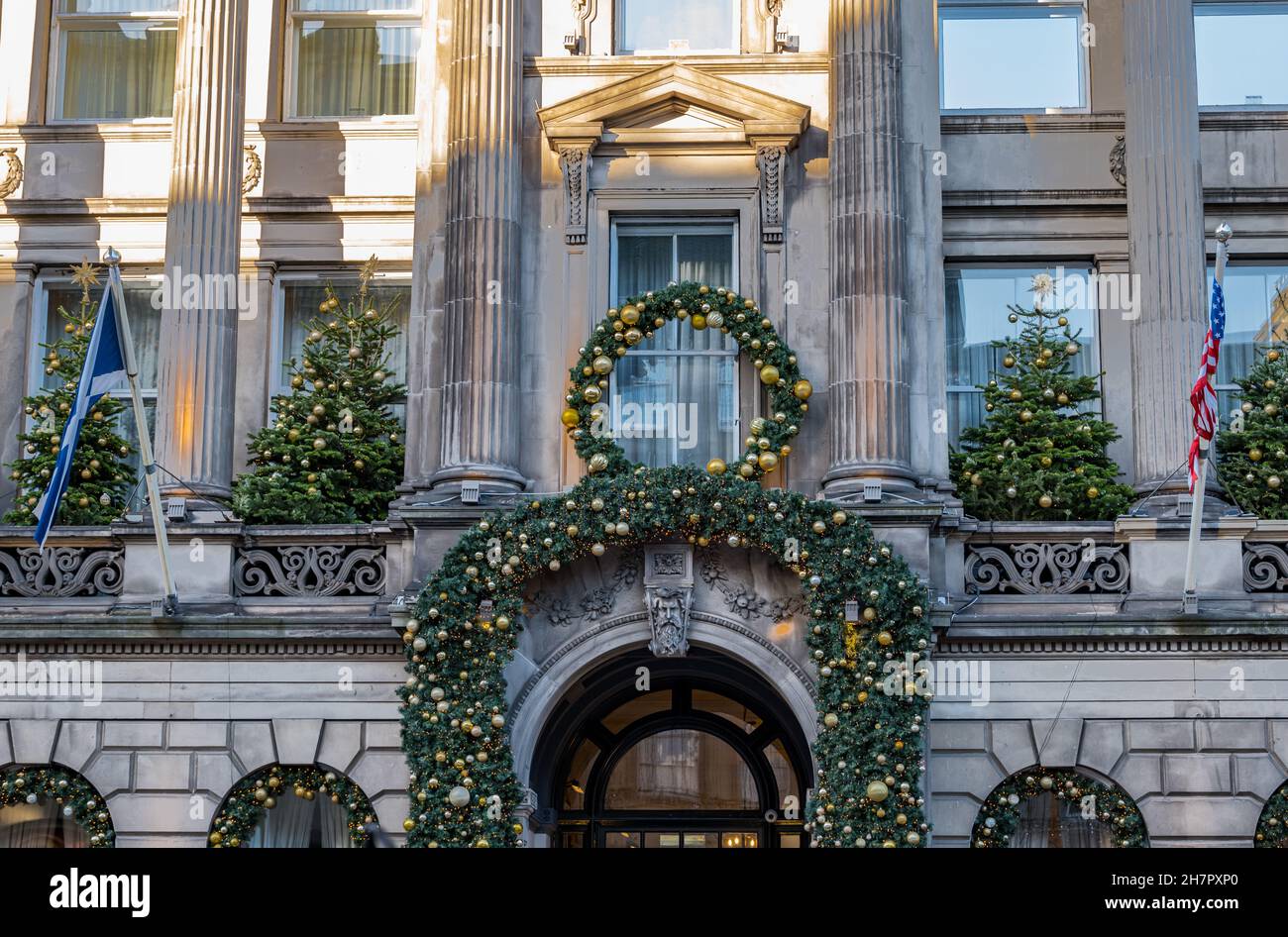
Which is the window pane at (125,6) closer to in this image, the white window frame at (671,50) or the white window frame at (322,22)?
the white window frame at (322,22)

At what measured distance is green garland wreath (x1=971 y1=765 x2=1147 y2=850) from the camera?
20547 millimetres

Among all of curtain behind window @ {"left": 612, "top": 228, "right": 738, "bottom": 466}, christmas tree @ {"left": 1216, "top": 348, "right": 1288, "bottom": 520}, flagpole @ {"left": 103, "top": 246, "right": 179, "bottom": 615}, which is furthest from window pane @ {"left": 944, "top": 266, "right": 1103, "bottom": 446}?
flagpole @ {"left": 103, "top": 246, "right": 179, "bottom": 615}

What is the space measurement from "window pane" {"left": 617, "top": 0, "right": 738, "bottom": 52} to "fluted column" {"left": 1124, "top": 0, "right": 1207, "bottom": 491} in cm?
499

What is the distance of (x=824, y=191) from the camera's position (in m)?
22.8

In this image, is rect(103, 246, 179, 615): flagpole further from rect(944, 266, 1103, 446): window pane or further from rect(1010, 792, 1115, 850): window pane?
rect(944, 266, 1103, 446): window pane

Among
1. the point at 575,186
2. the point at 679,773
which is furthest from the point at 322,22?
the point at 679,773

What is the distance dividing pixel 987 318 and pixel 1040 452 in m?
3.15

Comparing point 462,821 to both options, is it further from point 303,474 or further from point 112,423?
point 112,423

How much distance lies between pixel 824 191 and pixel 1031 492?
4406 millimetres

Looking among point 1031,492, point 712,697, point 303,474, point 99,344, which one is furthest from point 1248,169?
point 99,344

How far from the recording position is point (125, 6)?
1057 inches

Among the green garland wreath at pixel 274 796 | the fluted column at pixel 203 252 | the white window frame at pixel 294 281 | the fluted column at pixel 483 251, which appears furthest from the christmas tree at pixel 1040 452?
the fluted column at pixel 203 252

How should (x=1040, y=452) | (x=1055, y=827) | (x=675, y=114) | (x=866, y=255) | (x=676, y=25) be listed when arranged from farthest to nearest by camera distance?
(x=676, y=25), (x=675, y=114), (x=1040, y=452), (x=866, y=255), (x=1055, y=827)

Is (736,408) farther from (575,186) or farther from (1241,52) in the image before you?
(1241,52)
